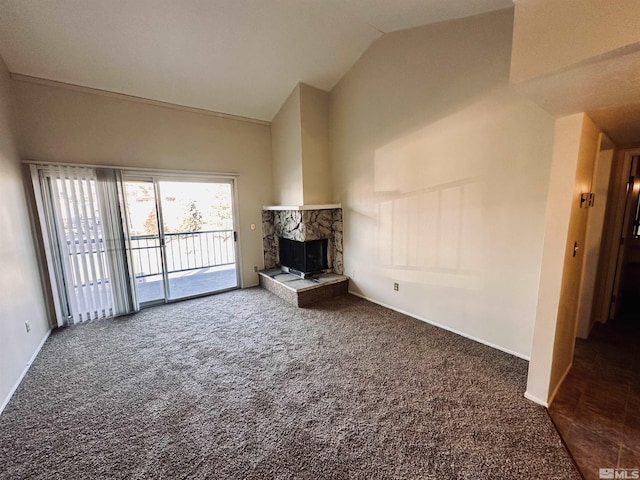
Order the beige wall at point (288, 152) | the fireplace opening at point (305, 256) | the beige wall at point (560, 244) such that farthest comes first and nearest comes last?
the fireplace opening at point (305, 256)
the beige wall at point (288, 152)
the beige wall at point (560, 244)

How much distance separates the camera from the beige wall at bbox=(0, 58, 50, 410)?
229 centimetres

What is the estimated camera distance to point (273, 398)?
2143 mm

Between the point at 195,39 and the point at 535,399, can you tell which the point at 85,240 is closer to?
the point at 195,39

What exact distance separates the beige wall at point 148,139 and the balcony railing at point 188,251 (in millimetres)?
800

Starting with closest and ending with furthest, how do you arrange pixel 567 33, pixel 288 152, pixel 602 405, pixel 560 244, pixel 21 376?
pixel 567 33, pixel 560 244, pixel 602 405, pixel 21 376, pixel 288 152

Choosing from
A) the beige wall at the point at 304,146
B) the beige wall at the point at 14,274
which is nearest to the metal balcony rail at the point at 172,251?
the beige wall at the point at 14,274

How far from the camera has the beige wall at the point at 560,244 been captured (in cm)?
176

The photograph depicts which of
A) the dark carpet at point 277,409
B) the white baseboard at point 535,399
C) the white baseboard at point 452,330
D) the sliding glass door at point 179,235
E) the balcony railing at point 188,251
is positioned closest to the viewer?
the dark carpet at point 277,409

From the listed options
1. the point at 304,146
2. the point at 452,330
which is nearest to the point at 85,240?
the point at 304,146

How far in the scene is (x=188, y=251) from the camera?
5.41 meters

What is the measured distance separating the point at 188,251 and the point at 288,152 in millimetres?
2915

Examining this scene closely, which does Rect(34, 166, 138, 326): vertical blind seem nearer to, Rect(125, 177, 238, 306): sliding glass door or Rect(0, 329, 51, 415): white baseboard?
Rect(125, 177, 238, 306): sliding glass door

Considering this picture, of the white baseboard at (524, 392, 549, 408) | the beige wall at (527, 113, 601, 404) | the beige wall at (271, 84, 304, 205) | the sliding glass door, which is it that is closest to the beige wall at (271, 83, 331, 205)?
the beige wall at (271, 84, 304, 205)

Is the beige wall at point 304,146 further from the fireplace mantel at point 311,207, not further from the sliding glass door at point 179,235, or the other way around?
the sliding glass door at point 179,235
